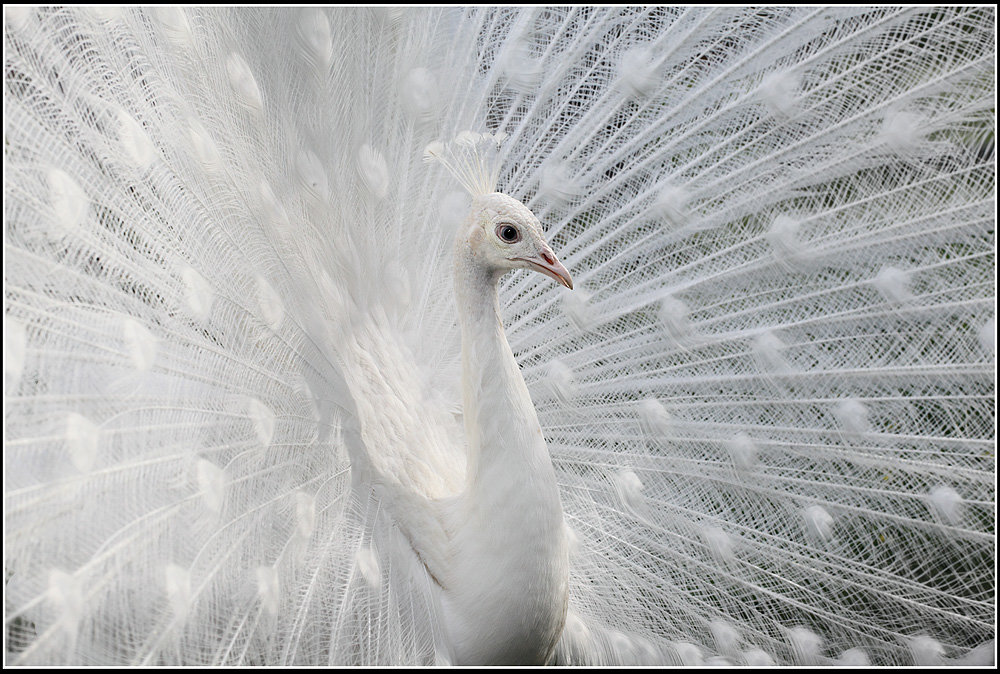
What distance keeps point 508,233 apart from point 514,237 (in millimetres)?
12

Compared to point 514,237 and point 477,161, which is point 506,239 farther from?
point 477,161

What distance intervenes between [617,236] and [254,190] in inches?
29.9

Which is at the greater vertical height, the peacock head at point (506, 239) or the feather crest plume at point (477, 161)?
the feather crest plume at point (477, 161)

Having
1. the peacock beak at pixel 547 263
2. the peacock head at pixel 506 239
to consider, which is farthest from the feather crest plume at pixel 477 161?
the peacock beak at pixel 547 263

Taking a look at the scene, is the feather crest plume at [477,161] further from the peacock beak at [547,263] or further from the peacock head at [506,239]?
the peacock beak at [547,263]

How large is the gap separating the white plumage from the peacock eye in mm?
49

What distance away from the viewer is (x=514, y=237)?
134 cm

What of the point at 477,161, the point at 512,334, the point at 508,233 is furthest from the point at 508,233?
the point at 512,334

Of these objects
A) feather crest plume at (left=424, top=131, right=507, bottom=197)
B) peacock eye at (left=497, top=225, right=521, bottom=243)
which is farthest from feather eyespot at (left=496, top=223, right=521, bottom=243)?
feather crest plume at (left=424, top=131, right=507, bottom=197)

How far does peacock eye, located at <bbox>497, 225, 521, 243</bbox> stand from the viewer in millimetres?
1340

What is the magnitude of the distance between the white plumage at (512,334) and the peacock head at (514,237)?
3 cm

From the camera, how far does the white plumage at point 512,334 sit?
117 centimetres

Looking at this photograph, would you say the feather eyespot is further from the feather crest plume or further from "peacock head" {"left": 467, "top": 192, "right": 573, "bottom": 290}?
the feather crest plume

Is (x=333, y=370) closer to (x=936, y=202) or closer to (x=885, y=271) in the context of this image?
(x=885, y=271)
